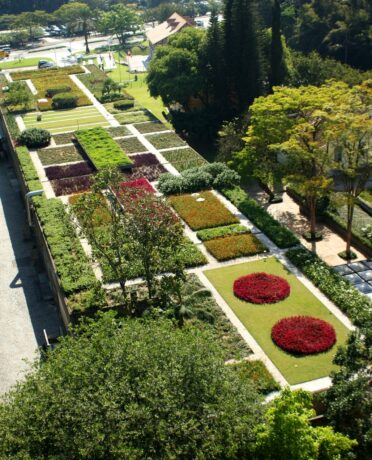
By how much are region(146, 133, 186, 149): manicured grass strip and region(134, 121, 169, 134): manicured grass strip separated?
1.16 m

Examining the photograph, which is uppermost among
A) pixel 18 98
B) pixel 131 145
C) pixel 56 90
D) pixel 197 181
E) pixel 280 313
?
pixel 18 98

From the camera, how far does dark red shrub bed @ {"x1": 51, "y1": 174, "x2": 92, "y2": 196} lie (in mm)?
36406

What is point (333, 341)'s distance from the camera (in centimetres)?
2277

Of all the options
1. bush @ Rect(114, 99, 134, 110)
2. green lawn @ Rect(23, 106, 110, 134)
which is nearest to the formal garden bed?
green lawn @ Rect(23, 106, 110, 134)

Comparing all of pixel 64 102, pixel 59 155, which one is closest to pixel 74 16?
pixel 64 102

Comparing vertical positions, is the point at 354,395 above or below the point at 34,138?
above

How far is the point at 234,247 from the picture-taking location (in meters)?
29.7

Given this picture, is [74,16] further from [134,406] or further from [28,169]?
[134,406]

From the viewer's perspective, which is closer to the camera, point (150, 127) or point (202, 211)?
point (202, 211)

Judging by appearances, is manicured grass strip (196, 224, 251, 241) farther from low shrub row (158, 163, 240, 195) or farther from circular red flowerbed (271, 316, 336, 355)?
circular red flowerbed (271, 316, 336, 355)

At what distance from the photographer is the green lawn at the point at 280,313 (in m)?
21.7

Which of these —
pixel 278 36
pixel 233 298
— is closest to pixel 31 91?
pixel 278 36

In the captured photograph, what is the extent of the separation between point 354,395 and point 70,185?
2440cm

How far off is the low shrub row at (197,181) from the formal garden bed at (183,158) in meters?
2.26
